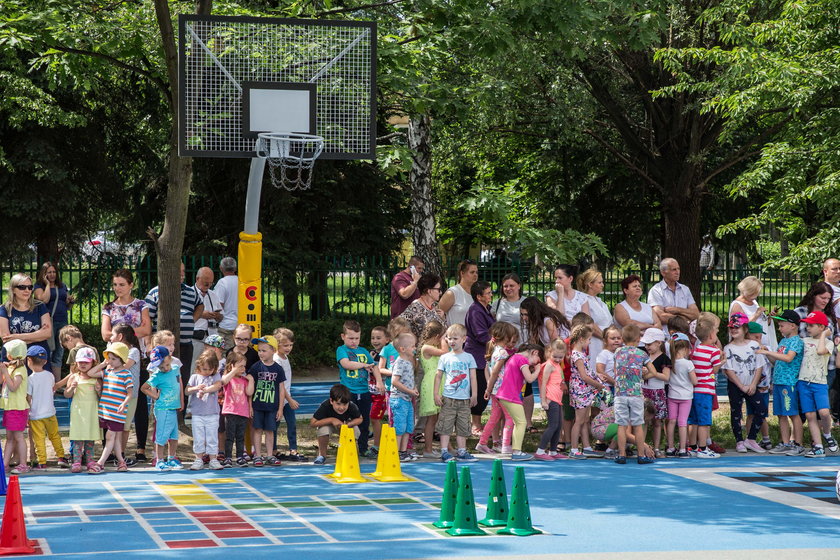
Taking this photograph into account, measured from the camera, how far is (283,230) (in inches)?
867

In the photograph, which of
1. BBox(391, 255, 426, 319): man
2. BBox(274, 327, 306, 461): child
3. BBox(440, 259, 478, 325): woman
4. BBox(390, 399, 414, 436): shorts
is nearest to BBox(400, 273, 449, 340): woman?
BBox(440, 259, 478, 325): woman

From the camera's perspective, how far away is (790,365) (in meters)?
11.9

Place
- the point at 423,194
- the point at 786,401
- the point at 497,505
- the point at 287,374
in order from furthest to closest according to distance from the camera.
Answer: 1. the point at 423,194
2. the point at 786,401
3. the point at 287,374
4. the point at 497,505

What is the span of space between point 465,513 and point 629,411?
3.81 meters

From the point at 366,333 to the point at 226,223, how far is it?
4547mm

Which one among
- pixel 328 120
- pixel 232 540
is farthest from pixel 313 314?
pixel 232 540

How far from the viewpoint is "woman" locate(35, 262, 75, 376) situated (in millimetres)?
12829

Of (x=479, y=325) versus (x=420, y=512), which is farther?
(x=479, y=325)

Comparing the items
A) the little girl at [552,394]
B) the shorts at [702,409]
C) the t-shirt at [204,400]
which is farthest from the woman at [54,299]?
the shorts at [702,409]

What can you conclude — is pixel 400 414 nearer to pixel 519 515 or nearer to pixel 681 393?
pixel 681 393

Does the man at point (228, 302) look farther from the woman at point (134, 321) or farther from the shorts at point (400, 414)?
the shorts at point (400, 414)

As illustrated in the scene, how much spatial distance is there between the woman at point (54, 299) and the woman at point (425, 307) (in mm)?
4294

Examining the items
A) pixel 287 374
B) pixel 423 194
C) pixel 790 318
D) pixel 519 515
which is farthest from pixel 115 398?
pixel 423 194

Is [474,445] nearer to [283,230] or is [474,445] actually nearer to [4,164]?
[283,230]
